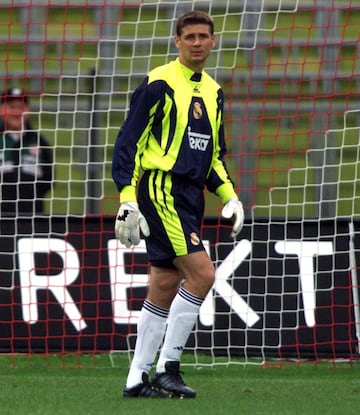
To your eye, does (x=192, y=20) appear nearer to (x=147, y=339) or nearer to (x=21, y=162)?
(x=147, y=339)

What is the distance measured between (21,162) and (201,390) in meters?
3.61

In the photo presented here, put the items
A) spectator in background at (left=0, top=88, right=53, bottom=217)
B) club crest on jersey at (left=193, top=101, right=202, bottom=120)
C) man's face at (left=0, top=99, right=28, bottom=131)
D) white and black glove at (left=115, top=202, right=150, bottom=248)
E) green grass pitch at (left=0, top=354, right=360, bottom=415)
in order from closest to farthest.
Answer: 1. green grass pitch at (left=0, top=354, right=360, bottom=415)
2. white and black glove at (left=115, top=202, right=150, bottom=248)
3. club crest on jersey at (left=193, top=101, right=202, bottom=120)
4. spectator in background at (left=0, top=88, right=53, bottom=217)
5. man's face at (left=0, top=99, right=28, bottom=131)

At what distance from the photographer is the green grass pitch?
5.72 metres

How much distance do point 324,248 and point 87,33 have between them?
373cm

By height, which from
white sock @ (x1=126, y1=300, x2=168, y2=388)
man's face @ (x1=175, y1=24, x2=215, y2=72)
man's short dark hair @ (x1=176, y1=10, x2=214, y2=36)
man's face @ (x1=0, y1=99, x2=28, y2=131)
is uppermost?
man's short dark hair @ (x1=176, y1=10, x2=214, y2=36)

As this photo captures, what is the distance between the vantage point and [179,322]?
20.2 feet

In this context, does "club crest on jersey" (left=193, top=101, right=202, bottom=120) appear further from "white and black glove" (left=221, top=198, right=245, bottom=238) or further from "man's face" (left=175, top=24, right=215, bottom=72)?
"white and black glove" (left=221, top=198, right=245, bottom=238)

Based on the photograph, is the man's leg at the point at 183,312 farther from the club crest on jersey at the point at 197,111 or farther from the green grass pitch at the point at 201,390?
the club crest on jersey at the point at 197,111

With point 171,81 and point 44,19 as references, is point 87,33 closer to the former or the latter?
point 44,19

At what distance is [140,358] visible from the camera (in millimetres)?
6246

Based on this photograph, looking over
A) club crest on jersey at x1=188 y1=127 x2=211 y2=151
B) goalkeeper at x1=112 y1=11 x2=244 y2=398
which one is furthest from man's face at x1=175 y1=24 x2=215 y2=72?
club crest on jersey at x1=188 y1=127 x2=211 y2=151

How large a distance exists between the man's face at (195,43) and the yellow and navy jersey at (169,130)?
0.26 ft

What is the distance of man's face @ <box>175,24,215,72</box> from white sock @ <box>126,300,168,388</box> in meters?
1.32

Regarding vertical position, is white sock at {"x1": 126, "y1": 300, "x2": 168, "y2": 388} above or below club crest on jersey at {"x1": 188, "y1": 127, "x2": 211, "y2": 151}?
below
